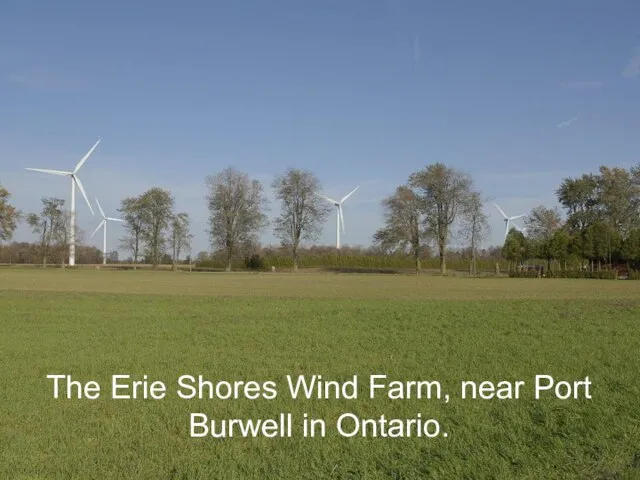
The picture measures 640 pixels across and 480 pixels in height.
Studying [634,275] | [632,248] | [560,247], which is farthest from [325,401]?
[632,248]

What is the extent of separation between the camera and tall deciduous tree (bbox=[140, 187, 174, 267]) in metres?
100

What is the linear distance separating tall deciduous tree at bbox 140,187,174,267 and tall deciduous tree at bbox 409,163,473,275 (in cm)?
4299

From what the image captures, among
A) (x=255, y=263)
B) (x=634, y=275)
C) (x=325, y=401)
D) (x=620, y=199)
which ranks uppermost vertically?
(x=620, y=199)

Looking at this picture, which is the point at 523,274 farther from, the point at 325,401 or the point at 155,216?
the point at 325,401

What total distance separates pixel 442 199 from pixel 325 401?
7925 centimetres

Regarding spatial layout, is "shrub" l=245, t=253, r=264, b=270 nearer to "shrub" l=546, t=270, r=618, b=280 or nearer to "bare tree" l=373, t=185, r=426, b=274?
"bare tree" l=373, t=185, r=426, b=274

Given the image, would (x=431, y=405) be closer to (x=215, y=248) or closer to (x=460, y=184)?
(x=460, y=184)

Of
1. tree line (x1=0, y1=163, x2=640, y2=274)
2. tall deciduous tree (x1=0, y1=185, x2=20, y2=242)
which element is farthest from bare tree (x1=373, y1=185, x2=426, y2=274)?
tall deciduous tree (x1=0, y1=185, x2=20, y2=242)

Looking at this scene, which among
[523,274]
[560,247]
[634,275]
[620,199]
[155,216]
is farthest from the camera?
[155,216]

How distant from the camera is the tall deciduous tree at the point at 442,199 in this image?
85.3 meters

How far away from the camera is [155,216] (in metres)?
101

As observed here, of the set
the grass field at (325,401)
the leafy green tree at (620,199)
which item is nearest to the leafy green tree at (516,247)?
the leafy green tree at (620,199)

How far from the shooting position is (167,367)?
11.4 m

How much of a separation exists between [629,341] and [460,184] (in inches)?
2853
